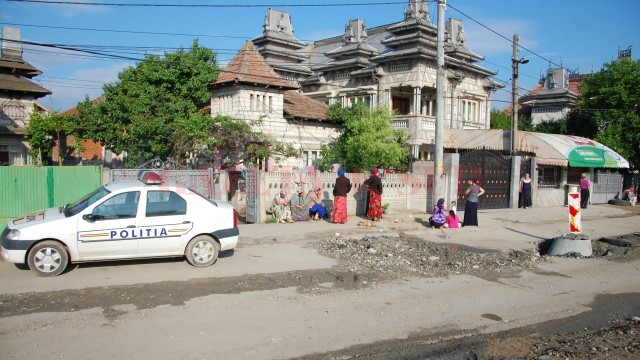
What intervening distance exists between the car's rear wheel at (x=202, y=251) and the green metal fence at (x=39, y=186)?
5081 millimetres

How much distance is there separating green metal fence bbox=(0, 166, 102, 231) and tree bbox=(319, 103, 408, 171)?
35.7 feet

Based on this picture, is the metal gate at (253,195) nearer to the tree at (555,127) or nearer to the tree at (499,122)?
the tree at (555,127)

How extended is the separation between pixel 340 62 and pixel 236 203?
20.3m

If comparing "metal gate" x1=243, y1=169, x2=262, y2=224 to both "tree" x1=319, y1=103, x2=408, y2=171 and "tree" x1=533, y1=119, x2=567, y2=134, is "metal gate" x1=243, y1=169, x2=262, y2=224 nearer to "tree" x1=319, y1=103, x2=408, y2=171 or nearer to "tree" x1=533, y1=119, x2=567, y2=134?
"tree" x1=319, y1=103, x2=408, y2=171

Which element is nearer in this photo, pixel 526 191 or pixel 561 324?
pixel 561 324

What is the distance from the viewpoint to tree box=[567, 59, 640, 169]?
27.3 m

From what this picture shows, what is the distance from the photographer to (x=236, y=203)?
16.9 metres

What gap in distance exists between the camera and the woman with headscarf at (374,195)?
49.6 feet

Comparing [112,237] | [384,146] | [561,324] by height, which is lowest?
[561,324]

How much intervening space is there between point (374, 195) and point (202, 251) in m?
7.65

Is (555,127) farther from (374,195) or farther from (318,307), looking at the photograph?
(318,307)

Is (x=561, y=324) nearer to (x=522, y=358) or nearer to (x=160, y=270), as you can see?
(x=522, y=358)

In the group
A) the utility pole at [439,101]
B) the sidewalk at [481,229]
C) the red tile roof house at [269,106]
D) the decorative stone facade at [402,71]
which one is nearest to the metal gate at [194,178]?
the sidewalk at [481,229]

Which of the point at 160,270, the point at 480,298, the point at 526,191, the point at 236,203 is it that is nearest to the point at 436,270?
the point at 480,298
